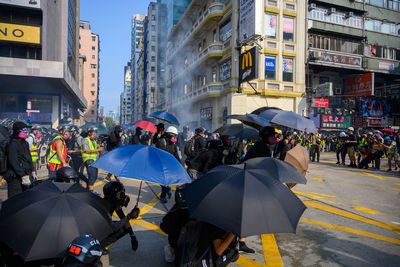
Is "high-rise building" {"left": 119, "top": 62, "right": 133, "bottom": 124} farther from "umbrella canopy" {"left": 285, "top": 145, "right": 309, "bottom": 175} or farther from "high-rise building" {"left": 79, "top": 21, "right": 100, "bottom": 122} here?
"umbrella canopy" {"left": 285, "top": 145, "right": 309, "bottom": 175}

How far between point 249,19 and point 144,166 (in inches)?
721

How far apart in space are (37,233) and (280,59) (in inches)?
871

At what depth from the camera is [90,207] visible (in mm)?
2309

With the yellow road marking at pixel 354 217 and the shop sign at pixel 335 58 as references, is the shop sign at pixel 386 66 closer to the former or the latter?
the shop sign at pixel 335 58

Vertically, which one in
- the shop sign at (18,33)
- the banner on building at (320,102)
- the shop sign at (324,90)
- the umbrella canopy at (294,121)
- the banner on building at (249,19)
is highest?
the shop sign at (18,33)

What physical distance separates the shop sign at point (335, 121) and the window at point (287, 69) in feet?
19.8

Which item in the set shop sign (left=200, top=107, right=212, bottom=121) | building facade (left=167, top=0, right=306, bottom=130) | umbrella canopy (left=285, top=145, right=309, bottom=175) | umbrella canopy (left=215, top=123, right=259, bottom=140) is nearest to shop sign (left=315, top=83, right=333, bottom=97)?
building facade (left=167, top=0, right=306, bottom=130)

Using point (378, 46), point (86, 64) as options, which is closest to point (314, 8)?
point (378, 46)

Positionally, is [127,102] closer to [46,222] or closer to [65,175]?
[65,175]

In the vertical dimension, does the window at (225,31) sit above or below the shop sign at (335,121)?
above

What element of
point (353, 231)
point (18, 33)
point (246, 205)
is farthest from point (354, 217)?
point (18, 33)

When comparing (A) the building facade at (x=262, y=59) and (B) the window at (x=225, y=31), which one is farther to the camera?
(B) the window at (x=225, y=31)

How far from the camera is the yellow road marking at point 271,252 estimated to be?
3.45 m

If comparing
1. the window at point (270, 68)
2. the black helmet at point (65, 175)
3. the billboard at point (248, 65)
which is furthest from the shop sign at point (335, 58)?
the black helmet at point (65, 175)
